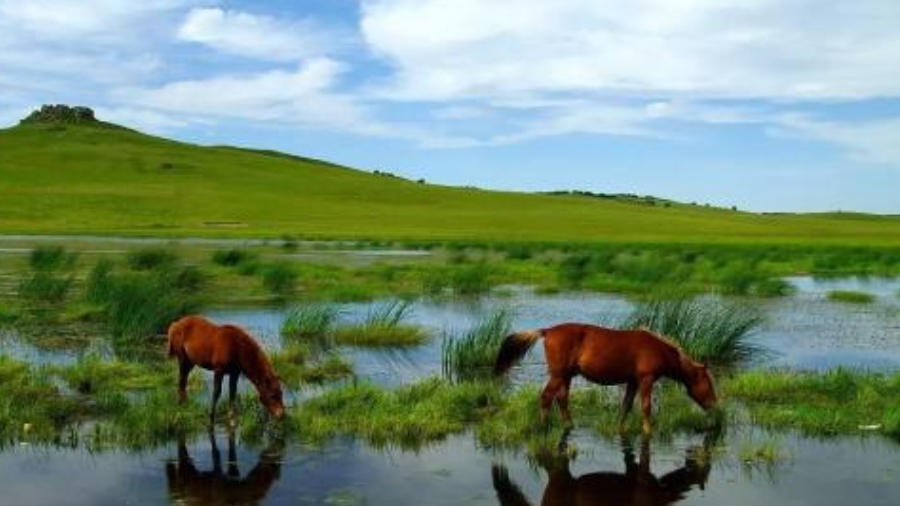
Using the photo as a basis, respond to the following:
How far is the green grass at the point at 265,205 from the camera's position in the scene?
258ft

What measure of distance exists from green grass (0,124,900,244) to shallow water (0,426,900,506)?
57907 mm

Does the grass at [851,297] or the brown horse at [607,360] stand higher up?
the brown horse at [607,360]

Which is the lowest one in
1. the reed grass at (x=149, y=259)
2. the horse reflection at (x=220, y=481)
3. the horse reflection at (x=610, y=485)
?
the horse reflection at (x=220, y=481)

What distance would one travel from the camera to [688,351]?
58.2 feet

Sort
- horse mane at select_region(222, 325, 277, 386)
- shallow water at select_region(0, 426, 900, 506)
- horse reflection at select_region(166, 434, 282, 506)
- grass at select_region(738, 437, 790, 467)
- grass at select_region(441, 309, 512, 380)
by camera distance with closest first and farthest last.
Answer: horse reflection at select_region(166, 434, 282, 506) < shallow water at select_region(0, 426, 900, 506) < grass at select_region(738, 437, 790, 467) < horse mane at select_region(222, 325, 277, 386) < grass at select_region(441, 309, 512, 380)

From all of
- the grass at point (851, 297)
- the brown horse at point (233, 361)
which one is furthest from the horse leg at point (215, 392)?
the grass at point (851, 297)

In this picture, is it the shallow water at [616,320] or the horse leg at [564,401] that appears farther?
the shallow water at [616,320]

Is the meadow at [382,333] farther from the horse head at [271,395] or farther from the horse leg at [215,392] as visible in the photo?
the horse head at [271,395]

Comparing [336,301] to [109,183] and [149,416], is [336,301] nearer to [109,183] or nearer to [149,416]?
[149,416]

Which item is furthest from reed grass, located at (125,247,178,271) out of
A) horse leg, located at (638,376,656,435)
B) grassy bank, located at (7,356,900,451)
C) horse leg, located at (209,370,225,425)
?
horse leg, located at (638,376,656,435)

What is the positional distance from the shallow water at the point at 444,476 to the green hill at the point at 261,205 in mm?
59076

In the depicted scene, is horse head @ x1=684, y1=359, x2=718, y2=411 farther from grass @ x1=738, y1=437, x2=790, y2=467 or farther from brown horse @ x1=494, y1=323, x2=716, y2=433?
grass @ x1=738, y1=437, x2=790, y2=467

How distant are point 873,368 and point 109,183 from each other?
94.8 m

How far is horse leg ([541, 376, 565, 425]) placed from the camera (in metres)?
11.9
